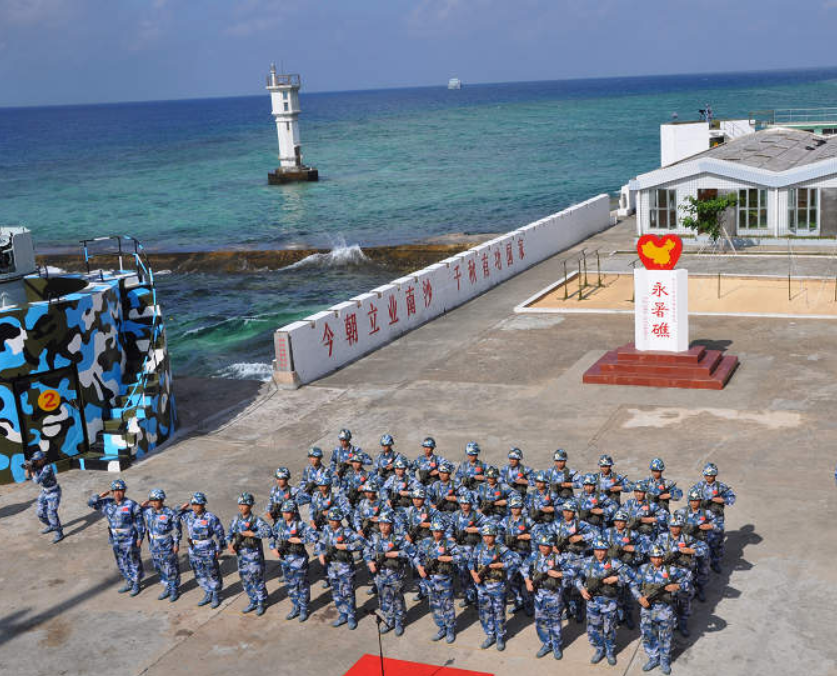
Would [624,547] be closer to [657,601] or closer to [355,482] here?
[657,601]

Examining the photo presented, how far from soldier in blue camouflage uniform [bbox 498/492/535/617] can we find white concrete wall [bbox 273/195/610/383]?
12.1 m

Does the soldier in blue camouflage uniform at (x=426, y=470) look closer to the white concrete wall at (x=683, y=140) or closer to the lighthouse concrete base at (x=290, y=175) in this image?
the white concrete wall at (x=683, y=140)

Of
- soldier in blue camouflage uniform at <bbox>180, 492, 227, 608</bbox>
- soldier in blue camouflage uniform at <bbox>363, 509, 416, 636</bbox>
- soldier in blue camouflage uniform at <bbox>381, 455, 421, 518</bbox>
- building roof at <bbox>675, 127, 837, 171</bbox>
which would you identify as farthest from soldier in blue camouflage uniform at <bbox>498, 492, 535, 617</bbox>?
building roof at <bbox>675, 127, 837, 171</bbox>

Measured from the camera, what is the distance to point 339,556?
14062 millimetres

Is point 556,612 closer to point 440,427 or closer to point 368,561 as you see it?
point 368,561

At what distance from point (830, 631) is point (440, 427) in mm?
10139

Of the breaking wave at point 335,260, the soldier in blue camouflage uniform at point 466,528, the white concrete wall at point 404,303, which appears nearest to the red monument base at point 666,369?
the white concrete wall at point 404,303

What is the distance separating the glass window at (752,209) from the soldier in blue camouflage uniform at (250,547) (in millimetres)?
30401

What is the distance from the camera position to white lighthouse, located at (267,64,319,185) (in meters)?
99.3

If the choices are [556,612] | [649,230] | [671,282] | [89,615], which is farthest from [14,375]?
[649,230]

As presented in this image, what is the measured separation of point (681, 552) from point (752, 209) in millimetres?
29777

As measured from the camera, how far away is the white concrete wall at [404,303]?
84.9ft

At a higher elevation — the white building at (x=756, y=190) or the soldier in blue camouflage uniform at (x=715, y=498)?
the white building at (x=756, y=190)

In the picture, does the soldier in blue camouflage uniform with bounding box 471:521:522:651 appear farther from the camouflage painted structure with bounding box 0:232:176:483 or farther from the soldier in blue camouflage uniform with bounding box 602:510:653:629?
the camouflage painted structure with bounding box 0:232:176:483
